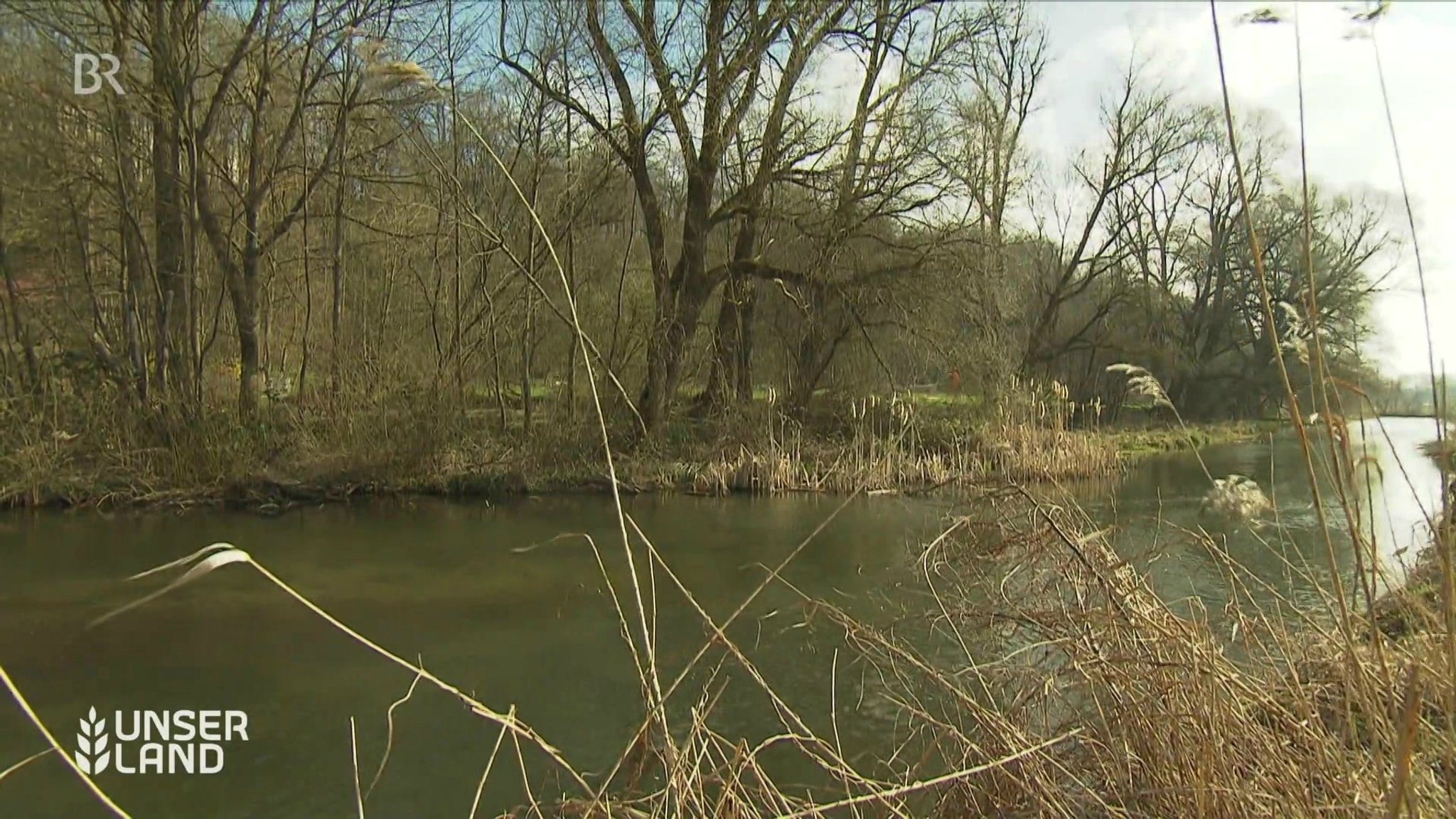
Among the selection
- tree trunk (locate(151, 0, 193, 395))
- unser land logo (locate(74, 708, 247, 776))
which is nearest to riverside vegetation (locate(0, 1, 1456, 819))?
tree trunk (locate(151, 0, 193, 395))

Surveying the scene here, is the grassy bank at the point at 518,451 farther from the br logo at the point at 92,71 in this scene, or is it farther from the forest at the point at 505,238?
the br logo at the point at 92,71

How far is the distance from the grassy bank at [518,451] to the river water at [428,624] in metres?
0.76

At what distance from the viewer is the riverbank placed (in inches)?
396

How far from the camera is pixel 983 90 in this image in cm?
1541

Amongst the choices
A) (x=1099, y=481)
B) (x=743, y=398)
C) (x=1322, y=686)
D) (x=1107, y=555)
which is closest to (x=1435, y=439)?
(x=1322, y=686)

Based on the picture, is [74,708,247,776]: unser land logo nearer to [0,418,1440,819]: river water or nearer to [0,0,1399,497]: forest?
[0,418,1440,819]: river water

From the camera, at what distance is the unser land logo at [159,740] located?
3877mm

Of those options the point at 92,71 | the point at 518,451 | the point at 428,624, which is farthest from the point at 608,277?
the point at 428,624

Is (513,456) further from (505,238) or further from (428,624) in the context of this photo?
(428,624)

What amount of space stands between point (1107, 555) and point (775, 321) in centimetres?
1261

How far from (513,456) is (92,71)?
574 cm

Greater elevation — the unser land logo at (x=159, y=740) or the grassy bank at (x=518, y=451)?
Result: the grassy bank at (x=518, y=451)

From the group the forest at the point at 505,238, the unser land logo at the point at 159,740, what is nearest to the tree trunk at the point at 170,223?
the forest at the point at 505,238

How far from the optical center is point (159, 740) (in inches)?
163
